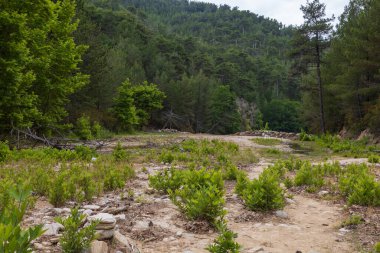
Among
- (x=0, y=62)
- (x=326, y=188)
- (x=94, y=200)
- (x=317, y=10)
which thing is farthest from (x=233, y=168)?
(x=317, y=10)

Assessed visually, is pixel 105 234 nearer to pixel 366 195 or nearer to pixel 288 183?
pixel 366 195

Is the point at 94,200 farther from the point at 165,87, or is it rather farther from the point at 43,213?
the point at 165,87

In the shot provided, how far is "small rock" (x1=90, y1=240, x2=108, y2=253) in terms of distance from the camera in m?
3.80

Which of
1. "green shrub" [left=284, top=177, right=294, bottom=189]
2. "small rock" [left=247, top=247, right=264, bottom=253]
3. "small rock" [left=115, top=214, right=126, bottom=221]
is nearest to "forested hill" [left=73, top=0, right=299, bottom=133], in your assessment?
"green shrub" [left=284, top=177, right=294, bottom=189]

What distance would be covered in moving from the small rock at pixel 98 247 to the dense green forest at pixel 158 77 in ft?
34.5

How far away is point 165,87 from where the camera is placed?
203 feet

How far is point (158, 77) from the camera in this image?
6325 centimetres

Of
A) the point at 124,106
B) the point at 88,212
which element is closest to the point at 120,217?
the point at 88,212

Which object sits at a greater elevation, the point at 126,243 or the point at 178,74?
the point at 178,74

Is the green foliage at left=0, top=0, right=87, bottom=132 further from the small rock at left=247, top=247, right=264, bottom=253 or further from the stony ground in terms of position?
the small rock at left=247, top=247, right=264, bottom=253

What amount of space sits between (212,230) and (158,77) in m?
59.1

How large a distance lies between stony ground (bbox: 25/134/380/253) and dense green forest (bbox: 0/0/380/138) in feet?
28.5

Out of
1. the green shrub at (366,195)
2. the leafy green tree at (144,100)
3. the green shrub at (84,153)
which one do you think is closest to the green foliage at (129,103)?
the leafy green tree at (144,100)

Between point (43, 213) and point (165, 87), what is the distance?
57111mm
